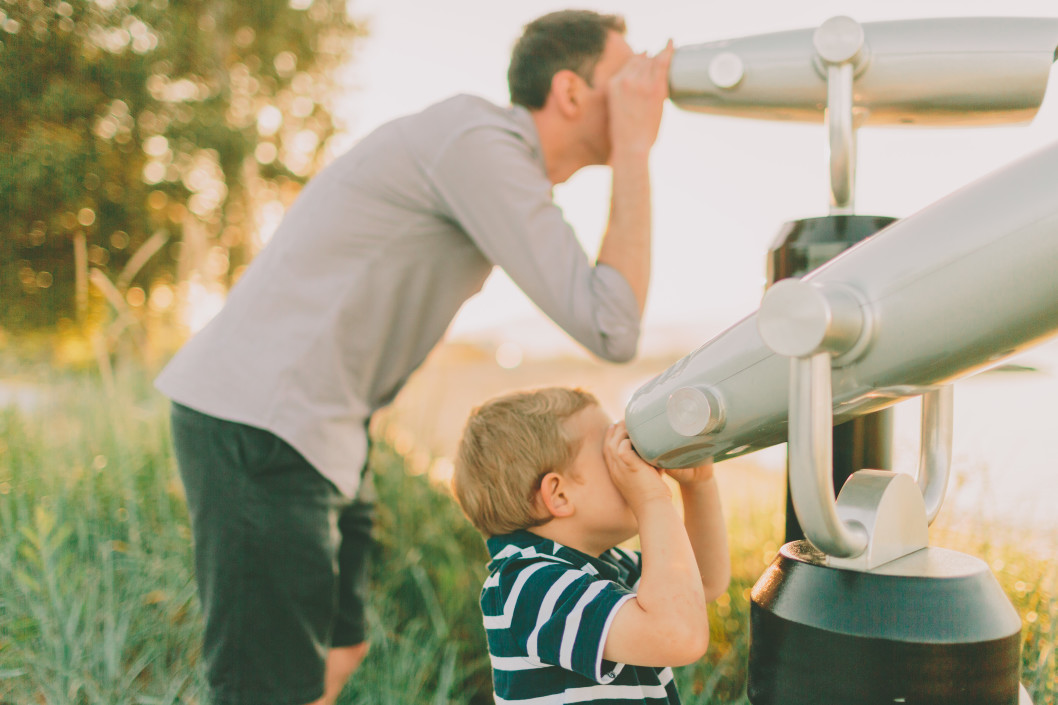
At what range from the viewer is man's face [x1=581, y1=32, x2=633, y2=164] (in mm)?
1406

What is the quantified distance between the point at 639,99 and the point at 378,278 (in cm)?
54

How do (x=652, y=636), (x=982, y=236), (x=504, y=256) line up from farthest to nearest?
(x=504, y=256) → (x=652, y=636) → (x=982, y=236)

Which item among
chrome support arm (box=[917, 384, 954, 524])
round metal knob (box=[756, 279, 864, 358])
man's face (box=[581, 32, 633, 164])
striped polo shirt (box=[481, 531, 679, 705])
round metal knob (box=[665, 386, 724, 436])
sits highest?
man's face (box=[581, 32, 633, 164])

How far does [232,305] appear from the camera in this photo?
4.50ft

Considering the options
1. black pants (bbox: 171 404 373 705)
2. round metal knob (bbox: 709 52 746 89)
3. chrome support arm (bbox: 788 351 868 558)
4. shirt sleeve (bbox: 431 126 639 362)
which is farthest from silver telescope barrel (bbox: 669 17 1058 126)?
black pants (bbox: 171 404 373 705)

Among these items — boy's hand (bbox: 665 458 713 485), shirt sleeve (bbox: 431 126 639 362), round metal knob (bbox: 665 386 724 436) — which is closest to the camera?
Answer: round metal knob (bbox: 665 386 724 436)

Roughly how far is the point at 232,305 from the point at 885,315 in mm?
1154

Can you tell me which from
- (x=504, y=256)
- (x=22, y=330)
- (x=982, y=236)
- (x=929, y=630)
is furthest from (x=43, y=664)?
(x=22, y=330)

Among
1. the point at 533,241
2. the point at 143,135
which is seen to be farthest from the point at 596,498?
the point at 143,135

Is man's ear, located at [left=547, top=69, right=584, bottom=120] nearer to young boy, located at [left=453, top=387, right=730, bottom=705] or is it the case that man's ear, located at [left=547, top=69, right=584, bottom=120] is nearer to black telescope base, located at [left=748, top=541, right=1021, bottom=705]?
young boy, located at [left=453, top=387, right=730, bottom=705]

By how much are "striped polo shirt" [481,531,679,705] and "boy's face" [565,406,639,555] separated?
0.04m

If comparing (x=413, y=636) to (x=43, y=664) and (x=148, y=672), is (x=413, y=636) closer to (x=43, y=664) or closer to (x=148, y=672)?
(x=148, y=672)

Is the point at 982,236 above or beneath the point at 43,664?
above

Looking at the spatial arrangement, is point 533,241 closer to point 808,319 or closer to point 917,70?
point 917,70
